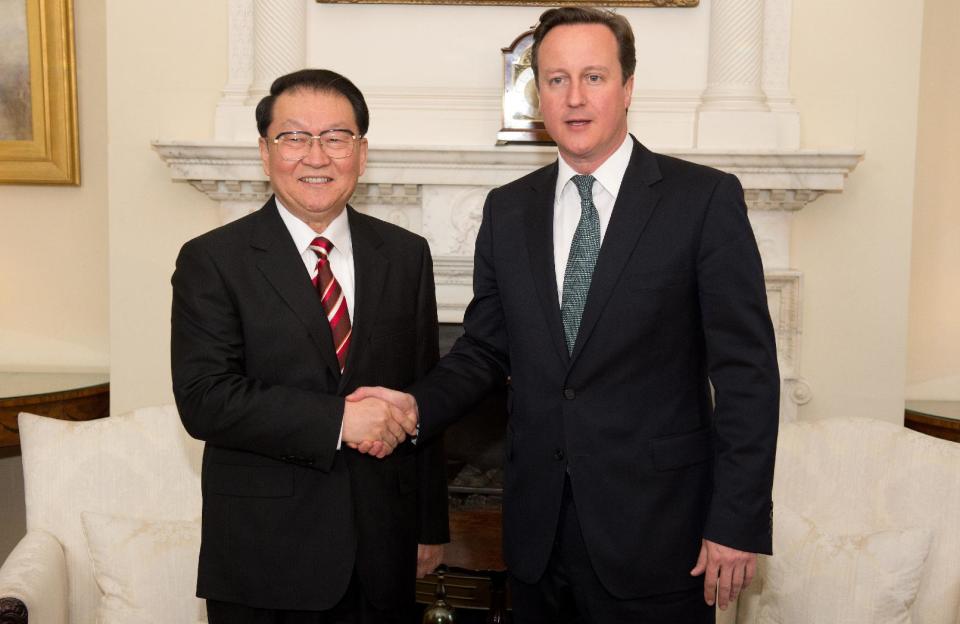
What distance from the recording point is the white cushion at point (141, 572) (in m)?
2.56

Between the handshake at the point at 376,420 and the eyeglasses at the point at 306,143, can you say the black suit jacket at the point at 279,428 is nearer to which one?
the handshake at the point at 376,420

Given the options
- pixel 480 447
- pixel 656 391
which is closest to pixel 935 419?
pixel 480 447

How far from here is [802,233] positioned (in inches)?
139

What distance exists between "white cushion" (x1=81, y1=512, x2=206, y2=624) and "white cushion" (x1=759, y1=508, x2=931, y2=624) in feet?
5.07

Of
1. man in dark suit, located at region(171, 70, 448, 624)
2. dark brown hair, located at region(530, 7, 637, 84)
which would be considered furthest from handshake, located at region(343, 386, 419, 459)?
dark brown hair, located at region(530, 7, 637, 84)

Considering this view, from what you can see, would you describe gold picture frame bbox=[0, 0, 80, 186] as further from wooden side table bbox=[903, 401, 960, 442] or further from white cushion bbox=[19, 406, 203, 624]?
wooden side table bbox=[903, 401, 960, 442]

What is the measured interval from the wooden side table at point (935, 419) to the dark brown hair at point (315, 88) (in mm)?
2542

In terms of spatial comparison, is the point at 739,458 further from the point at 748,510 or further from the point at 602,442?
the point at 602,442

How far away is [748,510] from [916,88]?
2.35 meters

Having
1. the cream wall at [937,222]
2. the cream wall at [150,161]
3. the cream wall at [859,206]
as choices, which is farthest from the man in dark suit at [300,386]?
the cream wall at [937,222]

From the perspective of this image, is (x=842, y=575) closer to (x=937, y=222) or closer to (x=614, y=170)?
(x=614, y=170)

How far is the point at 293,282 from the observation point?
1924mm

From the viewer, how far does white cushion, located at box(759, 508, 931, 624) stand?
2.34 m

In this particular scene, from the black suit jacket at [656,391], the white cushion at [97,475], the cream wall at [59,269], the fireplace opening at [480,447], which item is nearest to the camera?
the black suit jacket at [656,391]
